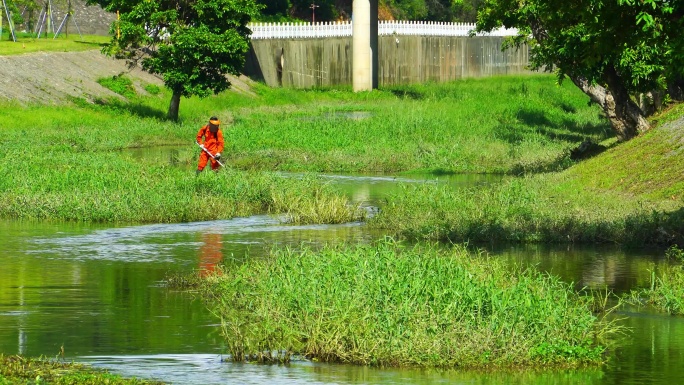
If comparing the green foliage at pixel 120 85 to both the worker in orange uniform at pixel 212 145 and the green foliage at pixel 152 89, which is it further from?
the worker in orange uniform at pixel 212 145

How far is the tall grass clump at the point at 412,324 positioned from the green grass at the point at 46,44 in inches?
1219

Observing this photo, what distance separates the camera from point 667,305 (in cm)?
1304

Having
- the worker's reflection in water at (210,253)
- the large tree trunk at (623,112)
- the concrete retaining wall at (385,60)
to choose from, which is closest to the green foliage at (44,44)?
the concrete retaining wall at (385,60)

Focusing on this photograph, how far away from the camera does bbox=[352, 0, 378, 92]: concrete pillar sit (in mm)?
51844

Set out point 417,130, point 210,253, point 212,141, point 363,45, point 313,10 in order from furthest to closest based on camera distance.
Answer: point 313,10 < point 363,45 < point 417,130 < point 212,141 < point 210,253

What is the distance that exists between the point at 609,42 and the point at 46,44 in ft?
111

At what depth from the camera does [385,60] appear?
56.3 metres

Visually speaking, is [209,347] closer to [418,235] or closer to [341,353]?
[341,353]

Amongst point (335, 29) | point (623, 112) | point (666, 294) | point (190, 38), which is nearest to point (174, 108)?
point (190, 38)

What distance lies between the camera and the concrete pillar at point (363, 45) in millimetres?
51844

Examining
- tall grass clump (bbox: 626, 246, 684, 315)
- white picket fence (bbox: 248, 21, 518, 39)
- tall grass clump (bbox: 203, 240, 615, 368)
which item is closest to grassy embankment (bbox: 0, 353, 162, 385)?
tall grass clump (bbox: 203, 240, 615, 368)

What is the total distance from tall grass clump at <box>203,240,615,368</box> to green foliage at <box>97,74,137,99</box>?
30.9 m

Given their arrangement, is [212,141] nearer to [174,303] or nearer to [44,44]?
[174,303]

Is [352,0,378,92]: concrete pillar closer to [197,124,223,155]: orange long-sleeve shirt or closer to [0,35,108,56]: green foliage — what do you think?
[0,35,108,56]: green foliage
